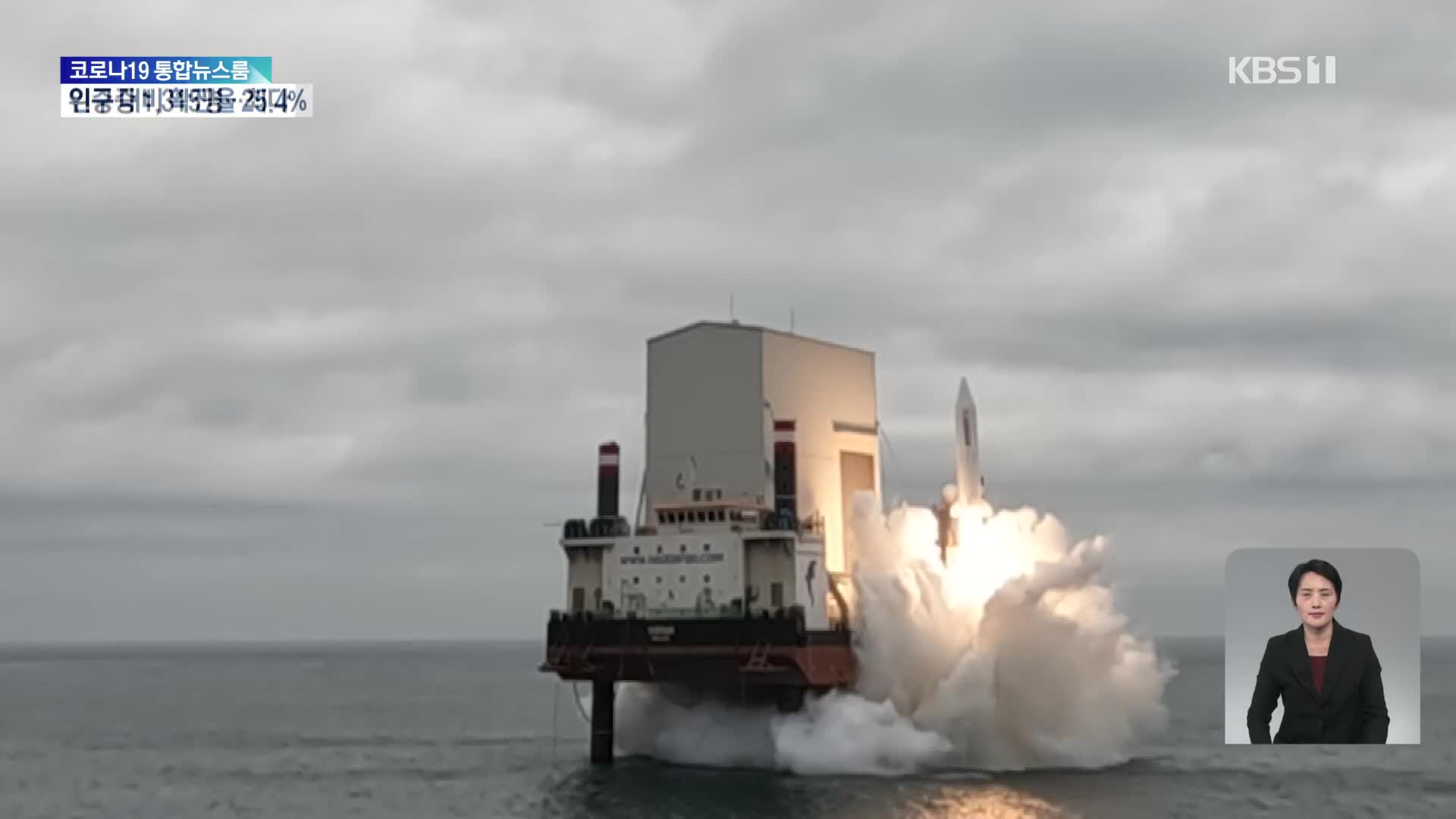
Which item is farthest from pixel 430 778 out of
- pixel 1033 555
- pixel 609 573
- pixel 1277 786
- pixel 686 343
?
pixel 1277 786

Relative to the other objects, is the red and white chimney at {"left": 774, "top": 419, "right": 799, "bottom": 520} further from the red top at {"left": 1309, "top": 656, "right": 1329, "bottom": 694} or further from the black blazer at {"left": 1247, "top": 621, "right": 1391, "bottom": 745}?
the red top at {"left": 1309, "top": 656, "right": 1329, "bottom": 694}

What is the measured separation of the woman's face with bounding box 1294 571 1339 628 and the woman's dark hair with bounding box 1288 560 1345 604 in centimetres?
5

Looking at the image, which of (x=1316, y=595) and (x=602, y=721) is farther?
(x=602, y=721)

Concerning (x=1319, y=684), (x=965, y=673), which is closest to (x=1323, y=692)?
(x=1319, y=684)

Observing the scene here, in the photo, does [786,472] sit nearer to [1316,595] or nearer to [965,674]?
[965,674]

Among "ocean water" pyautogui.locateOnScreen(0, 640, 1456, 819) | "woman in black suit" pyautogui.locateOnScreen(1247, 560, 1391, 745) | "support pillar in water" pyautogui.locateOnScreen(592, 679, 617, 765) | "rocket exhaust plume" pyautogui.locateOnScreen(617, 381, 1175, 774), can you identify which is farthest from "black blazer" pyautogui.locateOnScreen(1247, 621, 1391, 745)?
→ "support pillar in water" pyautogui.locateOnScreen(592, 679, 617, 765)

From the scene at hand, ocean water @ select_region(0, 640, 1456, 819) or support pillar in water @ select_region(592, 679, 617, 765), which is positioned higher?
support pillar in water @ select_region(592, 679, 617, 765)

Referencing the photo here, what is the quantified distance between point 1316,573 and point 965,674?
3368 centimetres

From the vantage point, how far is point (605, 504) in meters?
68.1

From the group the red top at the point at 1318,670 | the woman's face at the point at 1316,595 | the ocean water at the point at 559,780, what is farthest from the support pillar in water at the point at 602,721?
the woman's face at the point at 1316,595

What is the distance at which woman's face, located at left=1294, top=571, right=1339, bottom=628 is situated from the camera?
28.2 metres

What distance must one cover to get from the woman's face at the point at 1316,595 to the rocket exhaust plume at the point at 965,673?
110 ft

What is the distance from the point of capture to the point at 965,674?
6116 centimetres

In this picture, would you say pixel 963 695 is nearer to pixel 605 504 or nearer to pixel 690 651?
pixel 690 651
